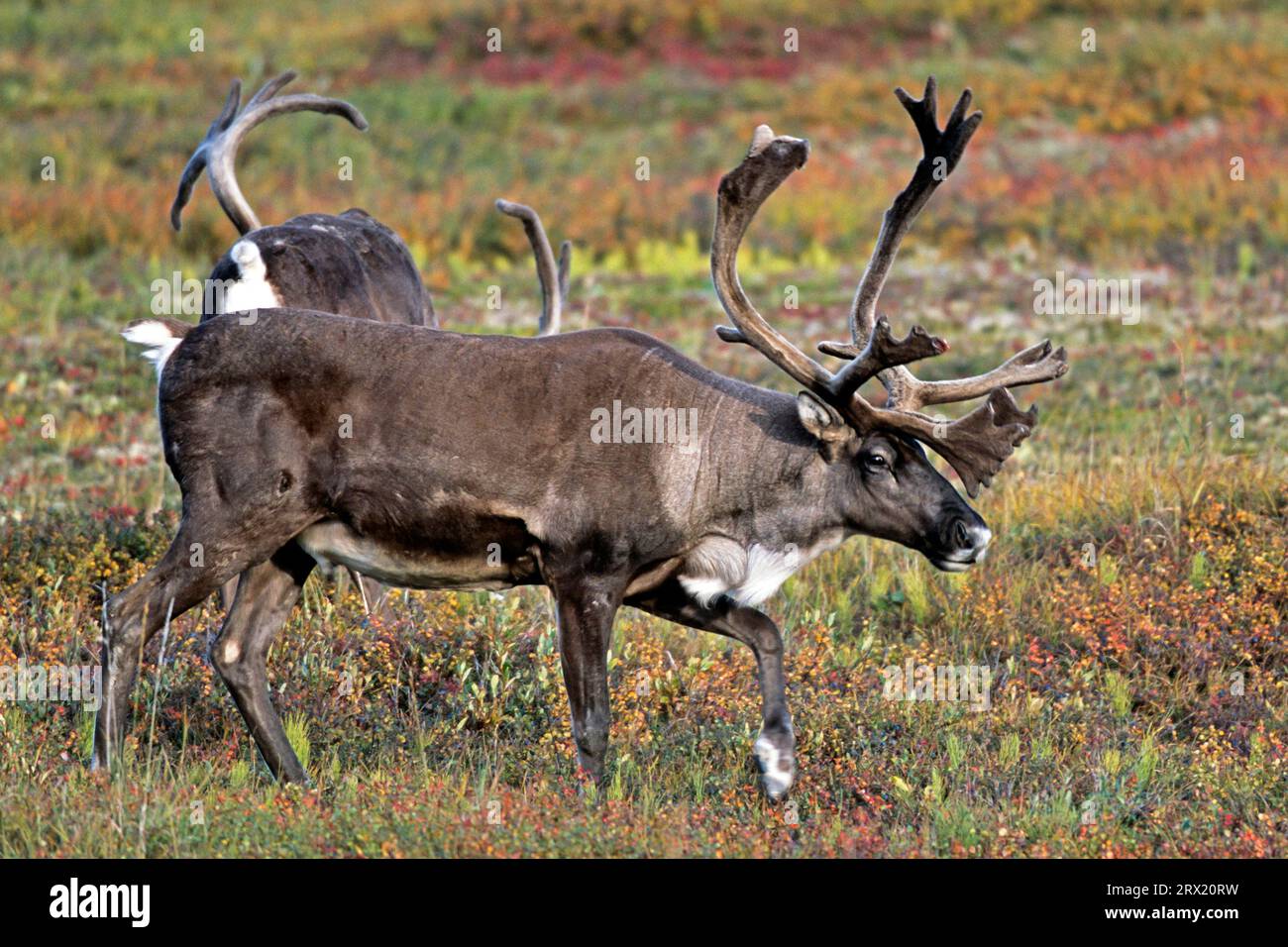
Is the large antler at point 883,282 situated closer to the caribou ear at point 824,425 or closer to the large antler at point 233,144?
the caribou ear at point 824,425

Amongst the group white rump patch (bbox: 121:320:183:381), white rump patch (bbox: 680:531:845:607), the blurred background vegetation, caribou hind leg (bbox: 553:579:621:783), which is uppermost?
the blurred background vegetation

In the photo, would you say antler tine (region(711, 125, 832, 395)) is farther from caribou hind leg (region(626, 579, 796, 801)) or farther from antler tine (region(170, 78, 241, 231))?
antler tine (region(170, 78, 241, 231))

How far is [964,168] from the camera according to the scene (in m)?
22.7

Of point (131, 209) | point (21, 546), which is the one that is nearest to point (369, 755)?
point (21, 546)

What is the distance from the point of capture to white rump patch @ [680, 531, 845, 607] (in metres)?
7.55

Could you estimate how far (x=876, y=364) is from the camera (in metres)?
7.32

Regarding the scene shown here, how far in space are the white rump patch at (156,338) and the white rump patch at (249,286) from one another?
1.31m

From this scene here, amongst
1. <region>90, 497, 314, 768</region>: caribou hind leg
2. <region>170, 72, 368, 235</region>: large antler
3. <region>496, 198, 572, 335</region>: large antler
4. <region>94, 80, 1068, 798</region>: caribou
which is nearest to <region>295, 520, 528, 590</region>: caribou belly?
<region>94, 80, 1068, 798</region>: caribou

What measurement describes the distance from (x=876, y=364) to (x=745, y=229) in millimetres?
769

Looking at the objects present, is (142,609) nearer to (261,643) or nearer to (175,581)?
(175,581)

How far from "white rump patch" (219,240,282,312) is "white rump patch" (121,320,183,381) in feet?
4.31

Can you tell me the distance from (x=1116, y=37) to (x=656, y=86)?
7170 millimetres

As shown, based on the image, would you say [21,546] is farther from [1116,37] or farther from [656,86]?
[1116,37]

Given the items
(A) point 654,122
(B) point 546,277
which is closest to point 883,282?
(B) point 546,277
